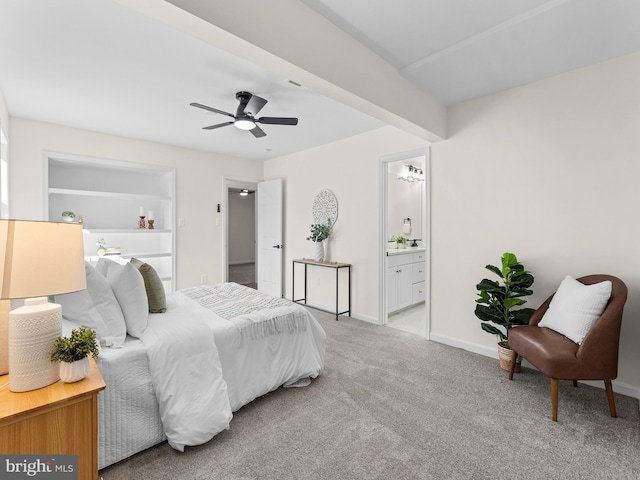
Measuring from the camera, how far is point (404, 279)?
182 inches

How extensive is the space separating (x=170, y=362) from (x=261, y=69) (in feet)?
7.37

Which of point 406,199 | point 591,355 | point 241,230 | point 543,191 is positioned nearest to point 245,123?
point 543,191

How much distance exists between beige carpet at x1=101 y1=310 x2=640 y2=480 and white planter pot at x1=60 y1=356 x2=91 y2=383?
779 millimetres

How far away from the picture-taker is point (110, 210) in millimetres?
4680

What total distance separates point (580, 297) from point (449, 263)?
50.7 inches

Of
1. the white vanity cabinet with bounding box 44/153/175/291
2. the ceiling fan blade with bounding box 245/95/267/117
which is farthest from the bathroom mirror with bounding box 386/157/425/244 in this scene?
the white vanity cabinet with bounding box 44/153/175/291

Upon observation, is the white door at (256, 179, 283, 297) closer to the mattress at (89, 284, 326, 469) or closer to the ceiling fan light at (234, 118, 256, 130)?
the ceiling fan light at (234, 118, 256, 130)

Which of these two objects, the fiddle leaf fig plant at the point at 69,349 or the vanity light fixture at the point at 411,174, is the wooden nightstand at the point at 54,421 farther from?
the vanity light fixture at the point at 411,174

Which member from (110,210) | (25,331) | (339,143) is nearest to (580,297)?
(25,331)

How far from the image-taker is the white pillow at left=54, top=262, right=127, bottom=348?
5.59ft

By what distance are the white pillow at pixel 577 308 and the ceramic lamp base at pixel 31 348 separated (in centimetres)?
292

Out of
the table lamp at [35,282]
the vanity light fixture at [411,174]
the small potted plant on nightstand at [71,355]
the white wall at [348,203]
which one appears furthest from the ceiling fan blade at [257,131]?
the vanity light fixture at [411,174]

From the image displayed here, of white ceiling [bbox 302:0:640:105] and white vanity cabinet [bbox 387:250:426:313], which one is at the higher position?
white ceiling [bbox 302:0:640:105]

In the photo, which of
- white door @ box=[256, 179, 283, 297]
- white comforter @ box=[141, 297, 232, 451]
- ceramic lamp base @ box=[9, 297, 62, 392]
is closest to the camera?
ceramic lamp base @ box=[9, 297, 62, 392]
